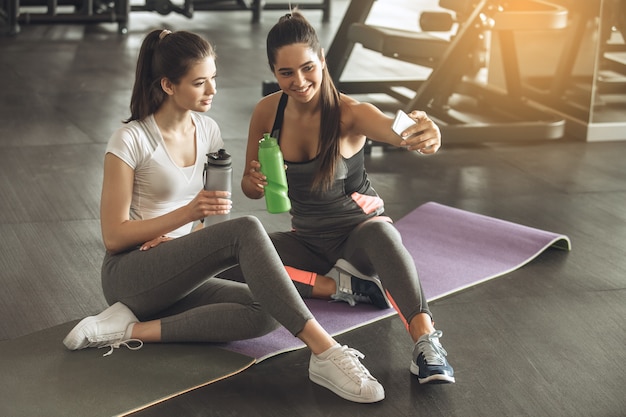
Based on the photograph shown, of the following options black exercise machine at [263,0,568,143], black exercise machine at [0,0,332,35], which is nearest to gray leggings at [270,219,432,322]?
black exercise machine at [263,0,568,143]

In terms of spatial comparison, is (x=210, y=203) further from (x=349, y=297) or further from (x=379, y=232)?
(x=349, y=297)

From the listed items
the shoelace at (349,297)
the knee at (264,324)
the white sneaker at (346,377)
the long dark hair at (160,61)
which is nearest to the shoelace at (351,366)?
the white sneaker at (346,377)

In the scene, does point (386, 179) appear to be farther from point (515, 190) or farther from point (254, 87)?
point (254, 87)

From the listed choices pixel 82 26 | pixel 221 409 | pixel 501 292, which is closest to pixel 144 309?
pixel 221 409

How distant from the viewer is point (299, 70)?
2.45 metres

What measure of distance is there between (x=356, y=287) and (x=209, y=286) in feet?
1.50

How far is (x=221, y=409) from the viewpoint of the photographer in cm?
219

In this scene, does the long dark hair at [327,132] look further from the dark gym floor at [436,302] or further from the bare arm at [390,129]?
the dark gym floor at [436,302]

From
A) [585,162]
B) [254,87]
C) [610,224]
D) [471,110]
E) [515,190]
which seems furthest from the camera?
[254,87]

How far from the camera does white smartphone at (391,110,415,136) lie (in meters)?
2.29

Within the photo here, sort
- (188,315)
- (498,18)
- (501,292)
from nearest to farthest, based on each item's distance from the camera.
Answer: (188,315) < (501,292) < (498,18)

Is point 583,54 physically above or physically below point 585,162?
above

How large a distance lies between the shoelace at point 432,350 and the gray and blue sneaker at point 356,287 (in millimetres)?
364

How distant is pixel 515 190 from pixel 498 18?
119 centimetres
